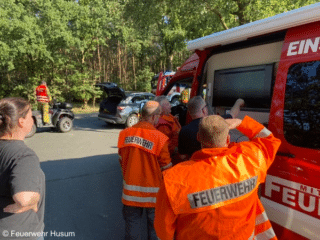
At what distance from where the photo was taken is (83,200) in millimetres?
4027

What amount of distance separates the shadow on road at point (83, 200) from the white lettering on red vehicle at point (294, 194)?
78.1 inches

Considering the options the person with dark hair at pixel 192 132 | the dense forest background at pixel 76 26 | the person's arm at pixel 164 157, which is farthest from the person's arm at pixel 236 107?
the dense forest background at pixel 76 26

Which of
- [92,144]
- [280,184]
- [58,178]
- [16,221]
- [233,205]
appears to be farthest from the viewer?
[92,144]

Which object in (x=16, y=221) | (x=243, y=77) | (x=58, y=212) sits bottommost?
(x=58, y=212)

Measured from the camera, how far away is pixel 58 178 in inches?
197

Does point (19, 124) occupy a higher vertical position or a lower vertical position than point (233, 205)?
higher

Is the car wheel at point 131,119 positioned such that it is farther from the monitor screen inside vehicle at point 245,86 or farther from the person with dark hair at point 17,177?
the person with dark hair at point 17,177

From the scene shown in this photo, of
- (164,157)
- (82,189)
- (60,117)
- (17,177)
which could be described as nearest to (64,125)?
(60,117)

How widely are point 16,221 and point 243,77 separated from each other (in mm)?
2814

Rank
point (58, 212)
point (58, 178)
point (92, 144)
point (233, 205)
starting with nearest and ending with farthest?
point (233, 205), point (58, 212), point (58, 178), point (92, 144)

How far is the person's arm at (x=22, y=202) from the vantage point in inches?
56.6

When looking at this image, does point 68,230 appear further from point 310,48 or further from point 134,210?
point 310,48

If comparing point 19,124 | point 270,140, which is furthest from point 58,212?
point 270,140

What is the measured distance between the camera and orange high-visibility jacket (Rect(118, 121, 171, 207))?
2352 mm
